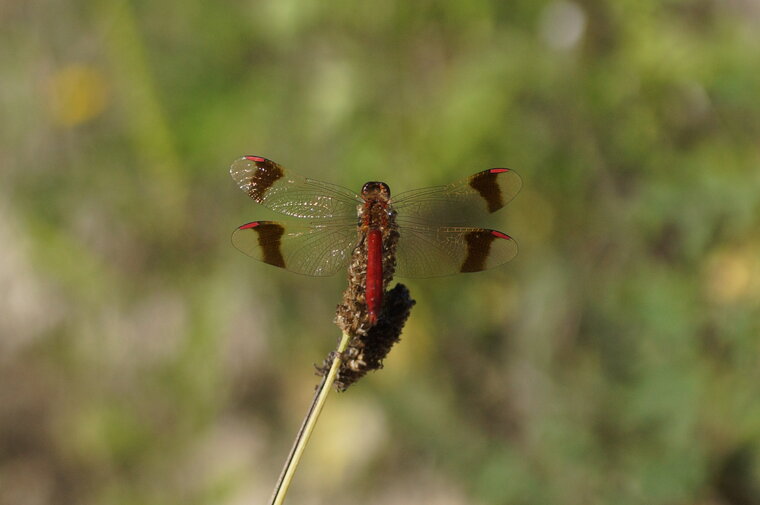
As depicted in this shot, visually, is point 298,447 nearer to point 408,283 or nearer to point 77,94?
point 408,283

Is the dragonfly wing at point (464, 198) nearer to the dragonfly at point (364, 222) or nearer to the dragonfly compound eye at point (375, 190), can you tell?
the dragonfly at point (364, 222)

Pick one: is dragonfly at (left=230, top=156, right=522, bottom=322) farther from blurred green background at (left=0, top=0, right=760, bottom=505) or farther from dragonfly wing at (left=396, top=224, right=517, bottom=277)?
blurred green background at (left=0, top=0, right=760, bottom=505)

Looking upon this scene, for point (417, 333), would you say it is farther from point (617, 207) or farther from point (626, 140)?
point (626, 140)

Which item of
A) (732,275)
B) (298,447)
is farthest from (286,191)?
(732,275)

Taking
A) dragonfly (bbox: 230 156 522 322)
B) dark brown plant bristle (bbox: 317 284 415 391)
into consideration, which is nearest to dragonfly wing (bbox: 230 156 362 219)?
dragonfly (bbox: 230 156 522 322)

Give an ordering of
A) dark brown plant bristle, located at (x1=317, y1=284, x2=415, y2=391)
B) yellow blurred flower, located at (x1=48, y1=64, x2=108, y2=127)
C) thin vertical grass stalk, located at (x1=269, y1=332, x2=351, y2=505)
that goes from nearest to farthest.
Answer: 1. thin vertical grass stalk, located at (x1=269, y1=332, x2=351, y2=505)
2. dark brown plant bristle, located at (x1=317, y1=284, x2=415, y2=391)
3. yellow blurred flower, located at (x1=48, y1=64, x2=108, y2=127)

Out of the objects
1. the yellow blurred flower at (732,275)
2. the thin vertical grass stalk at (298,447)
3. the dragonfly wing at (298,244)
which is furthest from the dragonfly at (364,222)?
the yellow blurred flower at (732,275)
